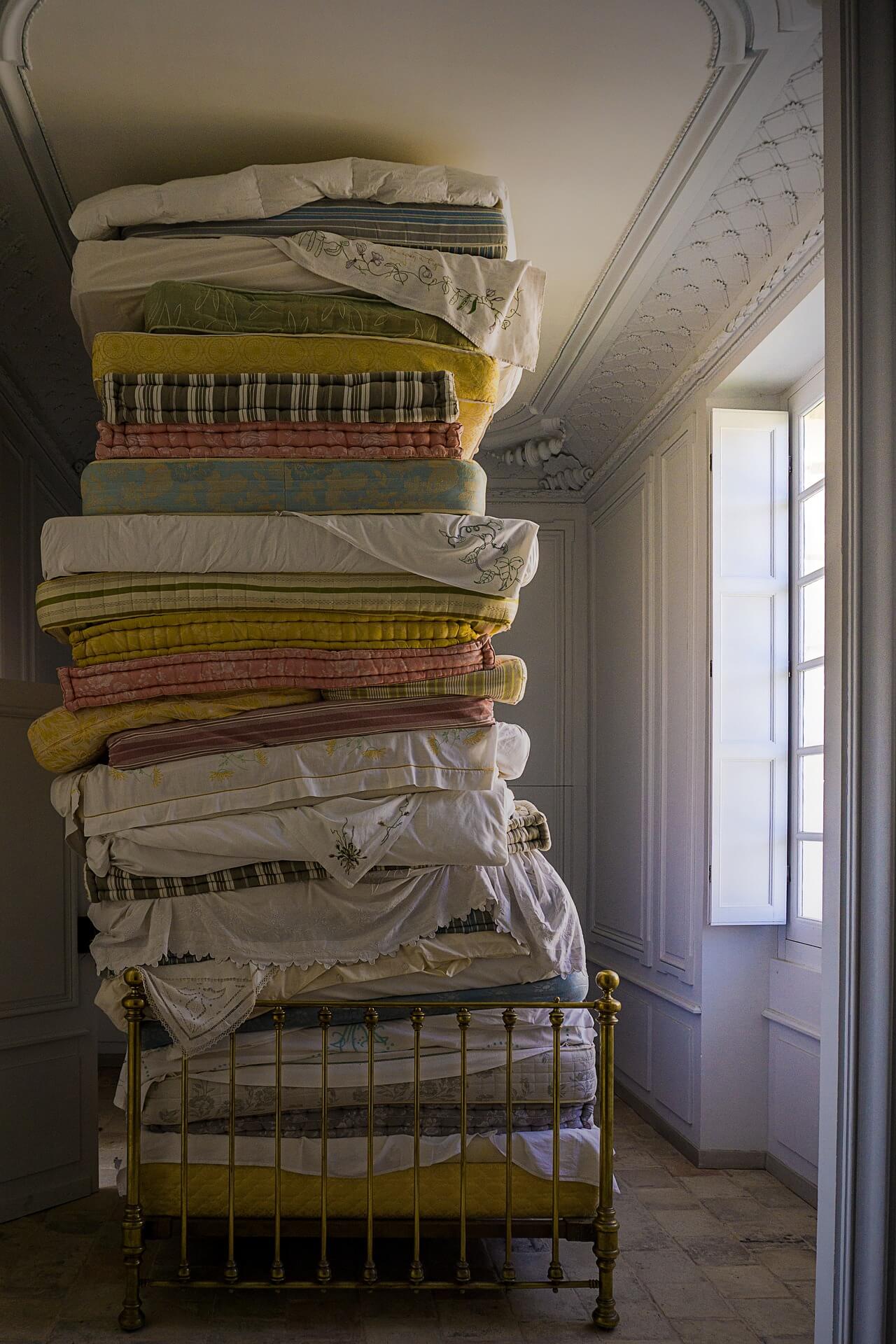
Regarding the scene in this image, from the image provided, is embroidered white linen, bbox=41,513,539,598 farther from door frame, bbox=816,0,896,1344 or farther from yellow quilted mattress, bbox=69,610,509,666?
door frame, bbox=816,0,896,1344

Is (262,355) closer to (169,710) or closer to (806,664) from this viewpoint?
(169,710)

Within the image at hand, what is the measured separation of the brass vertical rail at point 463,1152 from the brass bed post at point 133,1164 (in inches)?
26.2

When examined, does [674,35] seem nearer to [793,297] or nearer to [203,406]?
[793,297]

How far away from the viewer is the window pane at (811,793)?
3535 mm

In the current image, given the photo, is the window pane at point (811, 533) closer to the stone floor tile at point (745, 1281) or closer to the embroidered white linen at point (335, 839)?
the embroidered white linen at point (335, 839)

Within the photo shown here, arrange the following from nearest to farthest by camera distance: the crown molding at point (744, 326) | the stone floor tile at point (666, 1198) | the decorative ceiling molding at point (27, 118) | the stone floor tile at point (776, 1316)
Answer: the decorative ceiling molding at point (27, 118), the stone floor tile at point (776, 1316), the crown molding at point (744, 326), the stone floor tile at point (666, 1198)

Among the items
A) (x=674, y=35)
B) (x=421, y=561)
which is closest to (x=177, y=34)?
(x=674, y=35)

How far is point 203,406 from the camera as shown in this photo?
8.31 feet

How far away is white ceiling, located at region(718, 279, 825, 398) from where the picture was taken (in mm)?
3168

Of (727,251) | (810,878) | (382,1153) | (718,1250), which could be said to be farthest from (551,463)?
(382,1153)

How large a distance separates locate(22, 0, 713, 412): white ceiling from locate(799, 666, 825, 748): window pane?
150 cm

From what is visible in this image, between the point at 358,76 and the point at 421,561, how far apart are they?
1.06m

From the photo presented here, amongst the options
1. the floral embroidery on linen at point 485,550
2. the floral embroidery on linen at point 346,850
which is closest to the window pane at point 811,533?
the floral embroidery on linen at point 485,550

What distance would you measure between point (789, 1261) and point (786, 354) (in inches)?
98.4
